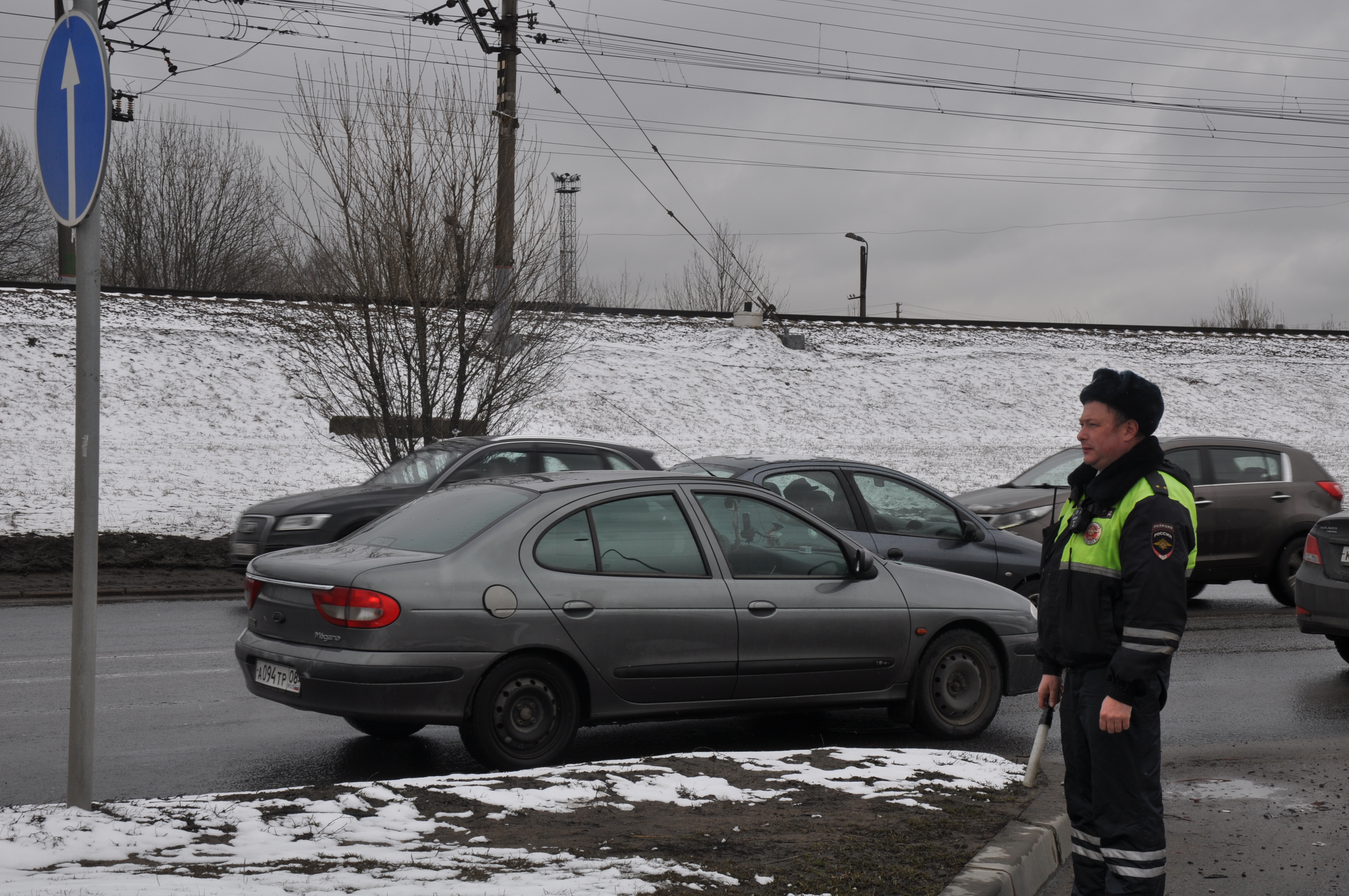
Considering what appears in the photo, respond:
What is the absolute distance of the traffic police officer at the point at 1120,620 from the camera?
3.83m

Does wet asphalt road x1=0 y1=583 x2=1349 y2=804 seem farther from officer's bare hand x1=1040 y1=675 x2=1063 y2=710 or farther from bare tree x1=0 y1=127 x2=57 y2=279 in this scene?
bare tree x1=0 y1=127 x2=57 y2=279

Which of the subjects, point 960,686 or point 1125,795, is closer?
point 1125,795

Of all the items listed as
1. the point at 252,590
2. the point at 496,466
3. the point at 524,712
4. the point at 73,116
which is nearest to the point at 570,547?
the point at 524,712

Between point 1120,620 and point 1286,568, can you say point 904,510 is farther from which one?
point 1120,620

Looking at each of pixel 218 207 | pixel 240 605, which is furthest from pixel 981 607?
pixel 218 207

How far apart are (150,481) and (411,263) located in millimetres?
6539

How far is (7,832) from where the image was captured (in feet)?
14.2

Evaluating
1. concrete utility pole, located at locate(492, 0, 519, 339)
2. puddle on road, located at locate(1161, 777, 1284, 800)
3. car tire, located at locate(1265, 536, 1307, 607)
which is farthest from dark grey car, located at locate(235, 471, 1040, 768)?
concrete utility pole, located at locate(492, 0, 519, 339)

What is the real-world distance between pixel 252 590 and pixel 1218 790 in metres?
4.95

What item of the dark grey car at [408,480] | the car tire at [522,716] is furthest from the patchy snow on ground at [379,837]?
the dark grey car at [408,480]

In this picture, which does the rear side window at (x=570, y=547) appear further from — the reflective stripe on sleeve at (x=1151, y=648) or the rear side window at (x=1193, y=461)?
the rear side window at (x=1193, y=461)

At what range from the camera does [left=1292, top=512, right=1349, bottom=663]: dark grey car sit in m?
9.49

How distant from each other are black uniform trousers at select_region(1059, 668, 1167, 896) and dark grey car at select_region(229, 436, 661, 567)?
7.93 m

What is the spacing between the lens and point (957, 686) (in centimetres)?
756
